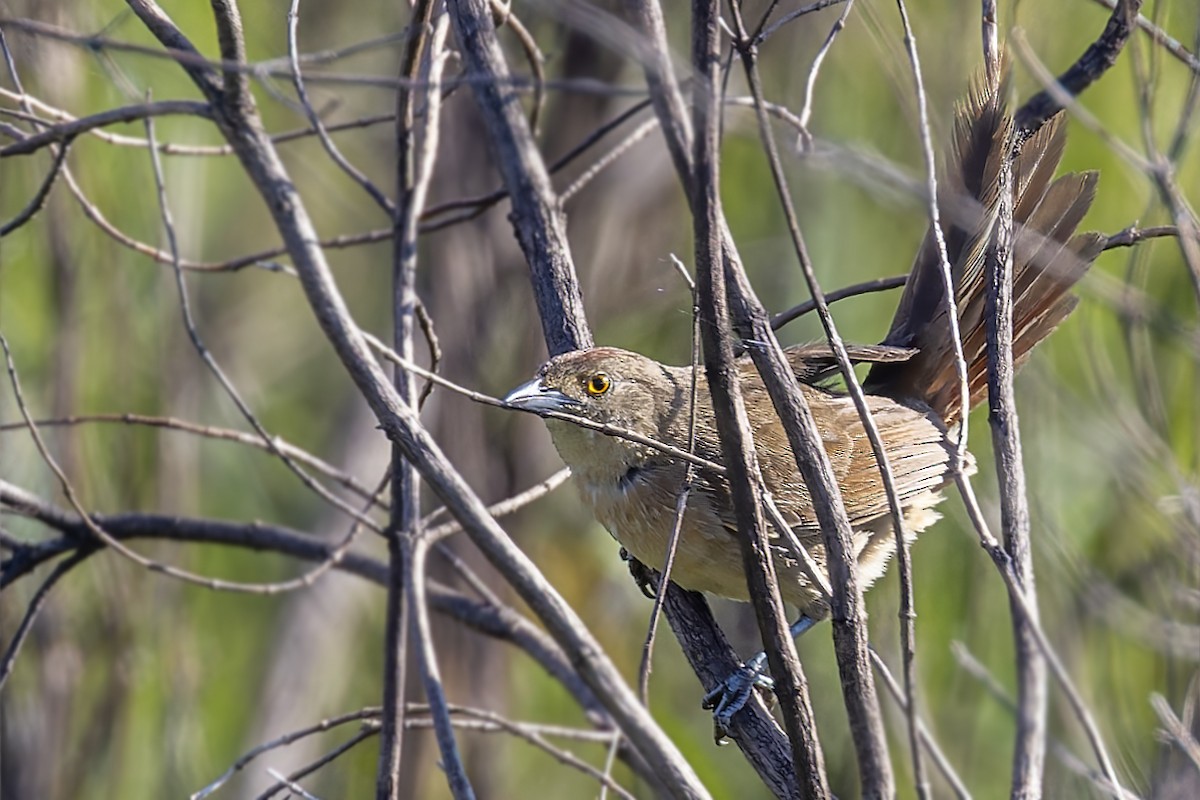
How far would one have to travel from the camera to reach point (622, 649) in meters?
6.59

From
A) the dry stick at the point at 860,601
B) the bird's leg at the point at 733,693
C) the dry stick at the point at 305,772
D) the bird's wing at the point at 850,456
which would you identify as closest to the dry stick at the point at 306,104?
the dry stick at the point at 860,601

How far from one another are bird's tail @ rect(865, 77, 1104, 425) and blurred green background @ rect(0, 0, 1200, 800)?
344 millimetres

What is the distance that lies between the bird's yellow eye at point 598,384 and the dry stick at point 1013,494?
116 centimetres

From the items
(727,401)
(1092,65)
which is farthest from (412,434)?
(1092,65)

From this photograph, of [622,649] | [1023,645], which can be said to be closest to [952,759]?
[622,649]

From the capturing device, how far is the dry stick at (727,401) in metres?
1.87

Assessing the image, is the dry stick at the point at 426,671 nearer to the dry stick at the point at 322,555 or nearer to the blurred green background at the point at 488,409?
the dry stick at the point at 322,555

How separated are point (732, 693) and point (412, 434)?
3.97 ft

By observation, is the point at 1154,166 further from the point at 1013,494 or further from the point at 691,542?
the point at 691,542

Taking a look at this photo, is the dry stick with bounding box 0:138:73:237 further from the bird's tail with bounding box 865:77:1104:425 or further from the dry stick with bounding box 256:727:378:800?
the bird's tail with bounding box 865:77:1104:425

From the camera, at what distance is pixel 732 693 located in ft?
9.77

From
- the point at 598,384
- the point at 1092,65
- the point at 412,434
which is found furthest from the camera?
the point at 598,384

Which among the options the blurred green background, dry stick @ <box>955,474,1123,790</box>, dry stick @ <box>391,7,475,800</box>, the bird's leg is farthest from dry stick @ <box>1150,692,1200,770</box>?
the blurred green background

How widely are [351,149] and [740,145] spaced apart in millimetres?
2792
